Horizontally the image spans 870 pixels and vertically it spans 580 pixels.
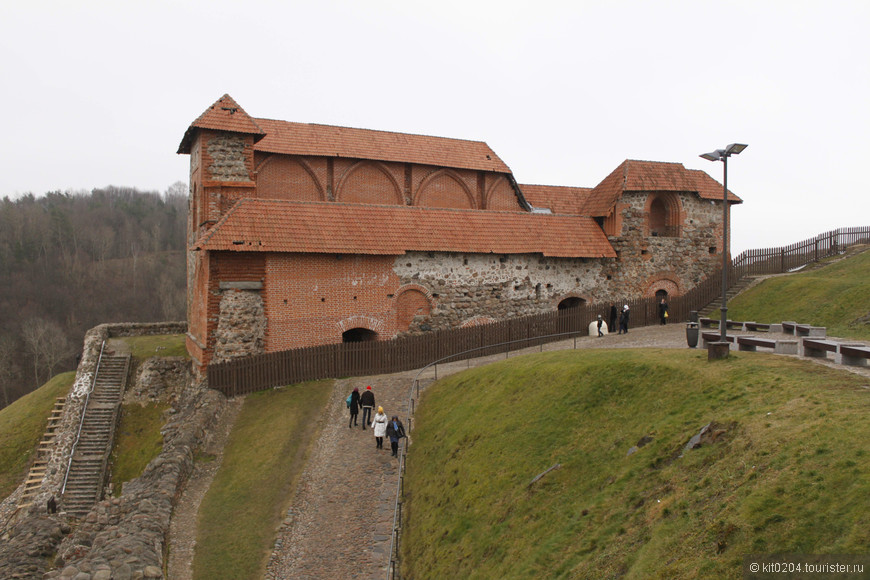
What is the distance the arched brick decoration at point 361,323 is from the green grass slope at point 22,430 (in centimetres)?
1212

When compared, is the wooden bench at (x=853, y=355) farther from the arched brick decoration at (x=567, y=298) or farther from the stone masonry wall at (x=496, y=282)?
the arched brick decoration at (x=567, y=298)

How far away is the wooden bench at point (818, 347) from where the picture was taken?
37.6 ft

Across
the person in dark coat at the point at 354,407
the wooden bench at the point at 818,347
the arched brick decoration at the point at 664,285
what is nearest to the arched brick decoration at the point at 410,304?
the person in dark coat at the point at 354,407

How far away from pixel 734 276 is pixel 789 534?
2399cm

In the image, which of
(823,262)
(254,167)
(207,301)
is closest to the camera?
(207,301)

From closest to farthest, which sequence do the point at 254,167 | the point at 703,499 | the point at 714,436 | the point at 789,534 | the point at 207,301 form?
the point at 789,534 < the point at 703,499 < the point at 714,436 < the point at 207,301 < the point at 254,167

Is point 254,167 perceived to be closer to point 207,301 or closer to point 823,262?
point 207,301

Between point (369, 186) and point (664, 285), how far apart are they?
1334 cm

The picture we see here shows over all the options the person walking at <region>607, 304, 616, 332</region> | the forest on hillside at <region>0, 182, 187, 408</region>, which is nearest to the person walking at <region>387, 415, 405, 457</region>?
the person walking at <region>607, 304, 616, 332</region>

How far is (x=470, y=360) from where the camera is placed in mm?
20984

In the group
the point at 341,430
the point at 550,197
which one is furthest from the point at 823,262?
the point at 341,430

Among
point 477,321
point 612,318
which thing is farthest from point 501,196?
point 612,318

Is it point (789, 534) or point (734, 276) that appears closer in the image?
point (789, 534)

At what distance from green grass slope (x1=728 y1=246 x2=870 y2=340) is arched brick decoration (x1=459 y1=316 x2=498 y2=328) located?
30.7ft
